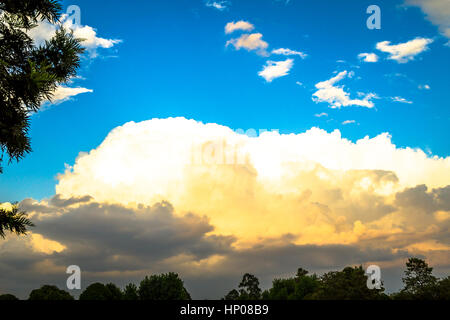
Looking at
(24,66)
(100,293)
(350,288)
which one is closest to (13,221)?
(24,66)

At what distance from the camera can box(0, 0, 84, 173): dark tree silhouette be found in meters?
15.4

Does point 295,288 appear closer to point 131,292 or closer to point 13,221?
point 131,292

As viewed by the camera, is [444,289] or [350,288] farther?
[350,288]

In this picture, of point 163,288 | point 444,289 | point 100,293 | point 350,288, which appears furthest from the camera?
point 163,288

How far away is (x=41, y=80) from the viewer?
1477 cm

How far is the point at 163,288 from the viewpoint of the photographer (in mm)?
76938

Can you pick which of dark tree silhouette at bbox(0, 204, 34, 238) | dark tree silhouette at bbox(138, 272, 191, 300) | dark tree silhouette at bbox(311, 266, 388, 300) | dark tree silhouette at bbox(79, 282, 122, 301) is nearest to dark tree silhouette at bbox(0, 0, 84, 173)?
dark tree silhouette at bbox(0, 204, 34, 238)

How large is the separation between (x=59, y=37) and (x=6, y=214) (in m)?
8.77

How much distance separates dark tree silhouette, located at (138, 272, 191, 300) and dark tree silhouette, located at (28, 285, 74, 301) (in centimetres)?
1499

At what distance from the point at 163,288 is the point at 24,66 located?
67654 millimetres
